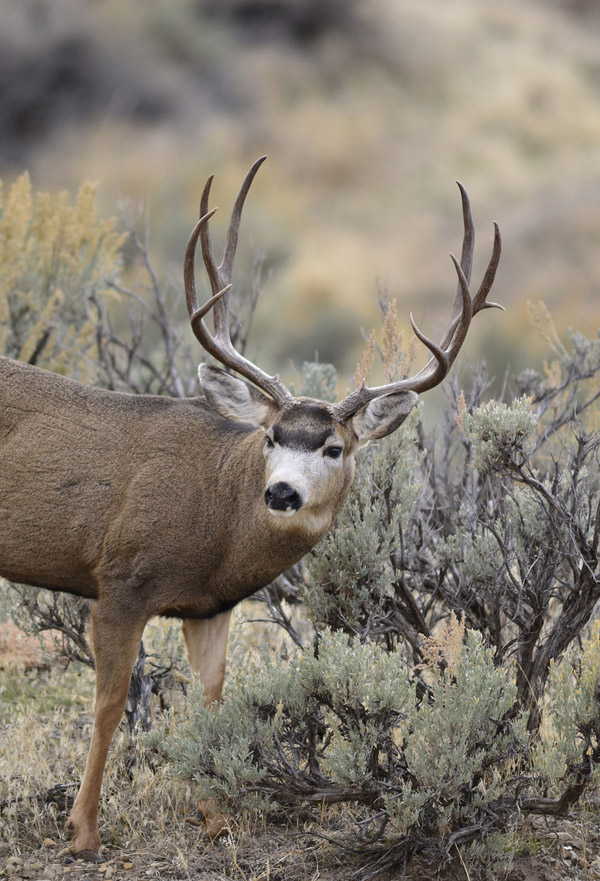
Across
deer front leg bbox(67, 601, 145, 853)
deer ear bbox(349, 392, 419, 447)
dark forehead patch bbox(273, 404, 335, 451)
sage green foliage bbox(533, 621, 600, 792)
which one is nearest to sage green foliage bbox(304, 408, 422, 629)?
deer ear bbox(349, 392, 419, 447)

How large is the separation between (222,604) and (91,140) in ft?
133

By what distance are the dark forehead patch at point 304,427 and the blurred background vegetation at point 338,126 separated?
2281cm

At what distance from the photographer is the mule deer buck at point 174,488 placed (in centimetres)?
538

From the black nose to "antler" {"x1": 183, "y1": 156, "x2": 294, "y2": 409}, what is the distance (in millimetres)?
630

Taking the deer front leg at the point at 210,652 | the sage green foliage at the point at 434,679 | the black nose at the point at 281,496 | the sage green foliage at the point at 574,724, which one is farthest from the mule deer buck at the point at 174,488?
the sage green foliage at the point at 574,724

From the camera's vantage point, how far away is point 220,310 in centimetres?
584

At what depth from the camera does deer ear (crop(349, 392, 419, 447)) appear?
5.48 m

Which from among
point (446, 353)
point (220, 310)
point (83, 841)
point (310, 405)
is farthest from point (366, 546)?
point (83, 841)

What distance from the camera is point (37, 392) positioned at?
5859 millimetres

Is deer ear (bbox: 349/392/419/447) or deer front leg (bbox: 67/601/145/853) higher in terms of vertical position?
deer ear (bbox: 349/392/419/447)

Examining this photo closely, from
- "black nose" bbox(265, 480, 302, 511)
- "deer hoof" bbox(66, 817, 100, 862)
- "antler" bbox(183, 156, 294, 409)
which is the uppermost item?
"antler" bbox(183, 156, 294, 409)

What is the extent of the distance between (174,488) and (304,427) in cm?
73

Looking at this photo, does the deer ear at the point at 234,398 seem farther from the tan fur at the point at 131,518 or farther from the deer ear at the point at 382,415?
the deer ear at the point at 382,415

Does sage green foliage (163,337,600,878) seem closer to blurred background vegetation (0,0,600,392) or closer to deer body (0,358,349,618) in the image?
deer body (0,358,349,618)
